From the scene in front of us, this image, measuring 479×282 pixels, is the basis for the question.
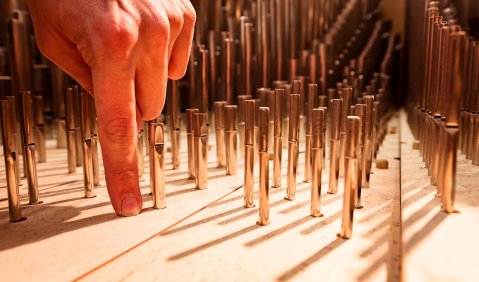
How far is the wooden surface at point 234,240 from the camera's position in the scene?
2.22ft

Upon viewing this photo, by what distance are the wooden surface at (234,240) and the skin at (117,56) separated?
11 cm

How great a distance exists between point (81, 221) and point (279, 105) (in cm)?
50

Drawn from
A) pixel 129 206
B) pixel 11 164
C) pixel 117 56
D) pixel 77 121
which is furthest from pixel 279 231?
pixel 77 121

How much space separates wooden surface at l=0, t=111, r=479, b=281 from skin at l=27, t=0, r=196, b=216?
0.11m

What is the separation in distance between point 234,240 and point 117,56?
0.39 metres

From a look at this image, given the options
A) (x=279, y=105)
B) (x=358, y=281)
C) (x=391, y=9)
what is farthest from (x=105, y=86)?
(x=391, y=9)

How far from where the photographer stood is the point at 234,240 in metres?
0.80

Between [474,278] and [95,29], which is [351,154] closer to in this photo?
[474,278]

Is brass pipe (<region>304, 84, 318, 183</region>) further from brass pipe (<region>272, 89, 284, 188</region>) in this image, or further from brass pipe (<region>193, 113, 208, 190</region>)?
brass pipe (<region>193, 113, 208, 190</region>)

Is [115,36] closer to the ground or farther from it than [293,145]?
farther from it

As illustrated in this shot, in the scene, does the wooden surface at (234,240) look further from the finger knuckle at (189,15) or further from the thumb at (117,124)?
the finger knuckle at (189,15)

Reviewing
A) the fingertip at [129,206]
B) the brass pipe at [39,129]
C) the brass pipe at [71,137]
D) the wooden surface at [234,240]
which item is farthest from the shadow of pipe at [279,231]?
the brass pipe at [39,129]

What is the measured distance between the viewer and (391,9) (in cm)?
316

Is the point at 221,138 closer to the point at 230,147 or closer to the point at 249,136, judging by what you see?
the point at 230,147
